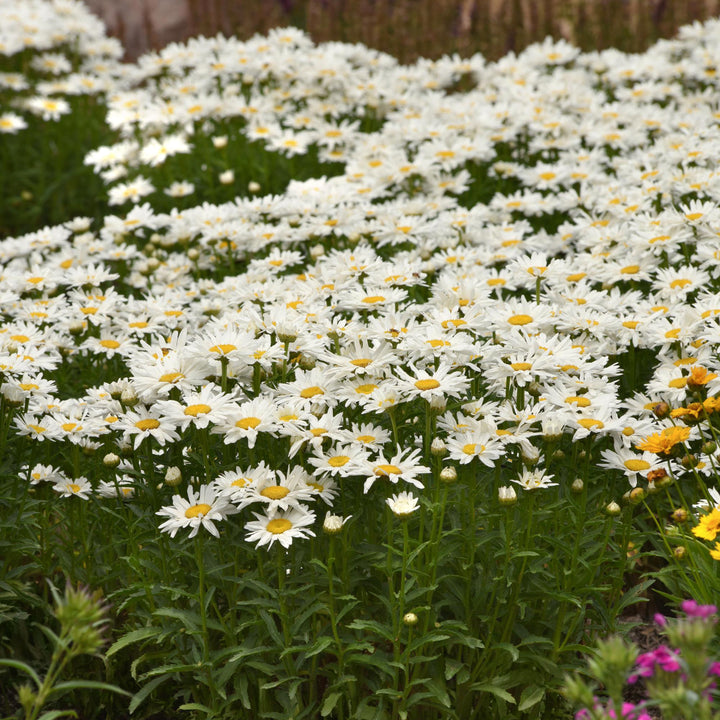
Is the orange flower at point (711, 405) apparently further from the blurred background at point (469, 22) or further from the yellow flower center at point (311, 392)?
the blurred background at point (469, 22)

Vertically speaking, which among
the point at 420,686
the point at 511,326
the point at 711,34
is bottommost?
the point at 420,686

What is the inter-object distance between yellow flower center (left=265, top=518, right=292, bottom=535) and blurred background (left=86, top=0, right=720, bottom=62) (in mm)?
7589

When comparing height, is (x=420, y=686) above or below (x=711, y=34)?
below

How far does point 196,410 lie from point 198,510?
10.4 inches

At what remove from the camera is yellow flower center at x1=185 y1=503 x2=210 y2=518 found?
8.07ft

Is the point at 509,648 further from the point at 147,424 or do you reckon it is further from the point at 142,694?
the point at 147,424

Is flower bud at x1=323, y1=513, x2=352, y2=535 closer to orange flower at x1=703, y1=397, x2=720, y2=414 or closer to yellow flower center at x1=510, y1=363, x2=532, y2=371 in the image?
yellow flower center at x1=510, y1=363, x2=532, y2=371

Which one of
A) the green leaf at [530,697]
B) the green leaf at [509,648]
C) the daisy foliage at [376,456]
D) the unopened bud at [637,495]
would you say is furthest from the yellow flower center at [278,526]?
the unopened bud at [637,495]

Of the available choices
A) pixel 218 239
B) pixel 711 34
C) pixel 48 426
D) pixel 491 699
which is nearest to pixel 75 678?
pixel 48 426

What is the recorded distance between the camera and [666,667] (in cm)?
176

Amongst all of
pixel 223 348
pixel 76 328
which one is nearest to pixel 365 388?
pixel 223 348

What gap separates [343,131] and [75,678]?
4.12 meters

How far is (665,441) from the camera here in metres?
2.58

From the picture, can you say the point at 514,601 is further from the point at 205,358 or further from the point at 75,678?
the point at 75,678
